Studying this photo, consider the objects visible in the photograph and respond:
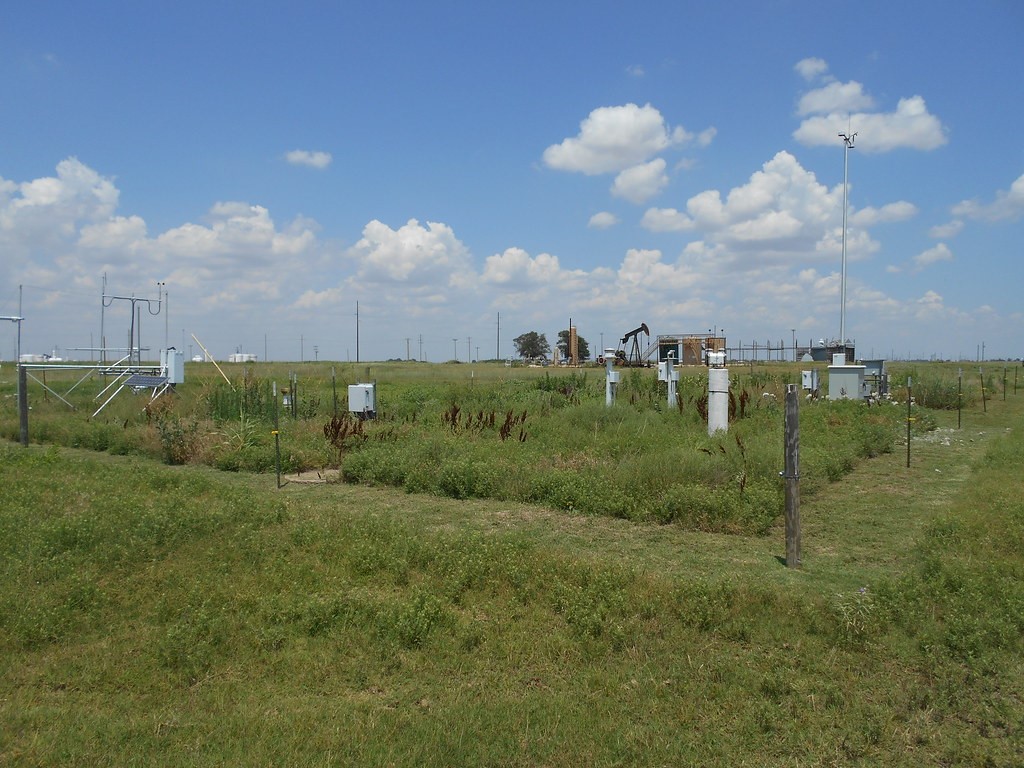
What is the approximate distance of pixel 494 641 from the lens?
5.10 metres

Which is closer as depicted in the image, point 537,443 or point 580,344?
point 537,443

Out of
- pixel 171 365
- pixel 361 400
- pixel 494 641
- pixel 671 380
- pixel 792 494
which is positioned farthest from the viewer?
pixel 171 365

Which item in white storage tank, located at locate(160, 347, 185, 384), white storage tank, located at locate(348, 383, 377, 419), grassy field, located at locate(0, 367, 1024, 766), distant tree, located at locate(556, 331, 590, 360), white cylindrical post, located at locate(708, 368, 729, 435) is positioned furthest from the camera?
distant tree, located at locate(556, 331, 590, 360)

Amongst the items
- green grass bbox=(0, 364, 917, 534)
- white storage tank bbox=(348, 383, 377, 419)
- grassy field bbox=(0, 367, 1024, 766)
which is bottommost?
grassy field bbox=(0, 367, 1024, 766)

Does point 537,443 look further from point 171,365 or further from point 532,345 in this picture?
point 532,345

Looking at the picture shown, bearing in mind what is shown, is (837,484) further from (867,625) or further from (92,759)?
(92,759)

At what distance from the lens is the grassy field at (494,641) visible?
154 inches

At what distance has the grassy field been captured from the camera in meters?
3.90

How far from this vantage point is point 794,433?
6984 millimetres

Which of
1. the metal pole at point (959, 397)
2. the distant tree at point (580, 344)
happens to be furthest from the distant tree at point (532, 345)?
the metal pole at point (959, 397)


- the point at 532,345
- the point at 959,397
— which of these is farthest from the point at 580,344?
the point at 959,397

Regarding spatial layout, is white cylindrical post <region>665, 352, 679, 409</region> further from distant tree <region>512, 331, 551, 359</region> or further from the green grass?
distant tree <region>512, 331, 551, 359</region>

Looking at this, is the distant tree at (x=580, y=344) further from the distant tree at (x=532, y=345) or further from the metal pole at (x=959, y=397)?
the metal pole at (x=959, y=397)

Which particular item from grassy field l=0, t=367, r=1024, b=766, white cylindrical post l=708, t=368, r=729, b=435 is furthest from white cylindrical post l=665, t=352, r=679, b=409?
grassy field l=0, t=367, r=1024, b=766
